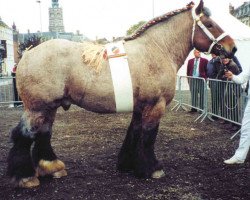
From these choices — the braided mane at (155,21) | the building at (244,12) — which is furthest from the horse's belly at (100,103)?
the building at (244,12)

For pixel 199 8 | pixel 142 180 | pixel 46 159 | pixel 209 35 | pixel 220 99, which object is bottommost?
pixel 142 180

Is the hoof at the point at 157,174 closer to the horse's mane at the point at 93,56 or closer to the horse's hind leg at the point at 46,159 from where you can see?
the horse's hind leg at the point at 46,159

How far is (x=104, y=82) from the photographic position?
4.77 m

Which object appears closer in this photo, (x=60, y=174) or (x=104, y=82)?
(x=104, y=82)

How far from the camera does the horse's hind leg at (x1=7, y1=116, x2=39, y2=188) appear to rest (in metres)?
4.78

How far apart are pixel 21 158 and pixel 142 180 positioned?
1.82 m

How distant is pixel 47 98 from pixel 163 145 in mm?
3470

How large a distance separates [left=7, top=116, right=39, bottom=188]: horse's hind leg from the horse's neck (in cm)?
224

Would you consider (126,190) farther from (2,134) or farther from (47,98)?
(2,134)

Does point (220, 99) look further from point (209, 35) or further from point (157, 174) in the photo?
point (157, 174)

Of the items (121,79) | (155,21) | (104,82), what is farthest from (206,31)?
(104,82)

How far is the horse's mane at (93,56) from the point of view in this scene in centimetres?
478

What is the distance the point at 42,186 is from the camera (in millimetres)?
5012

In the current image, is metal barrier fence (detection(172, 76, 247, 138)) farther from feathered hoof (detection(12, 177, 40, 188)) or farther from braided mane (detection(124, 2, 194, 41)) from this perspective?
feathered hoof (detection(12, 177, 40, 188))
